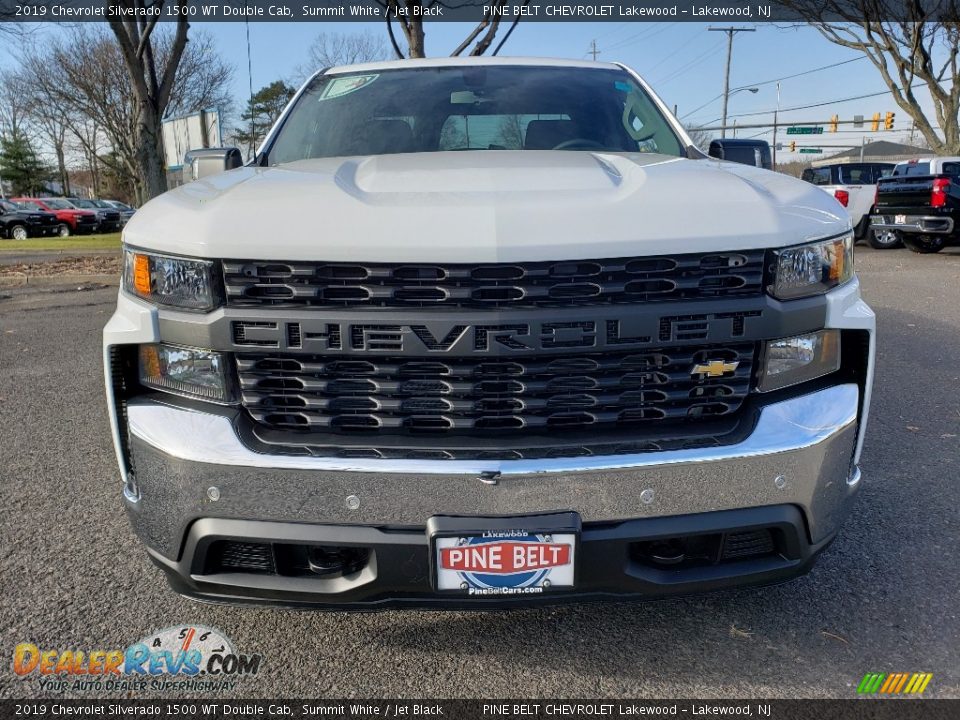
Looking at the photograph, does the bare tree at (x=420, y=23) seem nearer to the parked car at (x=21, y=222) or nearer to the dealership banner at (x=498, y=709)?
the dealership banner at (x=498, y=709)

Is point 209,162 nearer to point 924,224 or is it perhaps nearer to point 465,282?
point 465,282

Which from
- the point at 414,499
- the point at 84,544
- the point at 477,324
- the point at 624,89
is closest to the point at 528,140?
the point at 624,89

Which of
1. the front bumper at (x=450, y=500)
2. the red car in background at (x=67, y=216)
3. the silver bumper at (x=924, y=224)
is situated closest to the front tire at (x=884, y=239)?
the silver bumper at (x=924, y=224)

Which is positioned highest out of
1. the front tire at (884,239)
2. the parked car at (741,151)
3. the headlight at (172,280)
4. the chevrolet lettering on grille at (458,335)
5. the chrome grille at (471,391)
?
the parked car at (741,151)

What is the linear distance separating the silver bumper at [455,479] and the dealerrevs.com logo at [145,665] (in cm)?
47

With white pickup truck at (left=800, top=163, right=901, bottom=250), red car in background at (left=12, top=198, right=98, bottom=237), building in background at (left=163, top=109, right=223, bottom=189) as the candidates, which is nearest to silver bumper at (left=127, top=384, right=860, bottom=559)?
building in background at (left=163, top=109, right=223, bottom=189)

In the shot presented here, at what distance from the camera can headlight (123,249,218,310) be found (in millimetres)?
1755

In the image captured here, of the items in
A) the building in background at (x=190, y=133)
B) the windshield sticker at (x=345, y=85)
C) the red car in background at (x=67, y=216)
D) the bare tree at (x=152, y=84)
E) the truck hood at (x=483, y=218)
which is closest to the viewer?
the truck hood at (x=483, y=218)

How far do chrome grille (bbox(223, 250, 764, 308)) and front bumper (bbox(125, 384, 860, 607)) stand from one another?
0.36 metres

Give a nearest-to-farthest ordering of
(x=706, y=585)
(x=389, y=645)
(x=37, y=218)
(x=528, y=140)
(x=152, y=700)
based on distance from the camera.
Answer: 1. (x=706, y=585)
2. (x=152, y=700)
3. (x=389, y=645)
4. (x=528, y=140)
5. (x=37, y=218)

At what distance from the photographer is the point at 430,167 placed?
226 centimetres

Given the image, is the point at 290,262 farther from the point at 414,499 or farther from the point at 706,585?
the point at 706,585

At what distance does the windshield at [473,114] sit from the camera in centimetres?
300

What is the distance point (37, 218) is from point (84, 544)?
1143 inches
